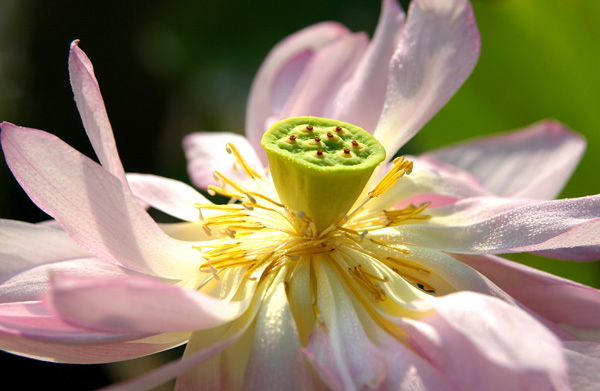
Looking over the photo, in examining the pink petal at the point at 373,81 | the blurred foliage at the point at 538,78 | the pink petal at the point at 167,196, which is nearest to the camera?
the pink petal at the point at 167,196

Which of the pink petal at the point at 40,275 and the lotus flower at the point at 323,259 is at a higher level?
the lotus flower at the point at 323,259

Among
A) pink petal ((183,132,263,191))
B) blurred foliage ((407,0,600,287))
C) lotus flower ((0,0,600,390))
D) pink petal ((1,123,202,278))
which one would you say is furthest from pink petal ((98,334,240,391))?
blurred foliage ((407,0,600,287))

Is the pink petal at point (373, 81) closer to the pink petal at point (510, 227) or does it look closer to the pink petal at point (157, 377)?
the pink petal at point (510, 227)

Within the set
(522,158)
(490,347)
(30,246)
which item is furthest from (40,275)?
(522,158)

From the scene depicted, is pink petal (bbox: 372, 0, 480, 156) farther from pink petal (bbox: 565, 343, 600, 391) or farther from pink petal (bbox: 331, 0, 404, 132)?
pink petal (bbox: 565, 343, 600, 391)

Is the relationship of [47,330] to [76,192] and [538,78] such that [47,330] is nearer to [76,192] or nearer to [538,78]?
[76,192]

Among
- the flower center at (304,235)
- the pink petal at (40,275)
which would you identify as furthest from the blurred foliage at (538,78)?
the pink petal at (40,275)

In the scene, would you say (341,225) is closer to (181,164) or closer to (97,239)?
(97,239)
